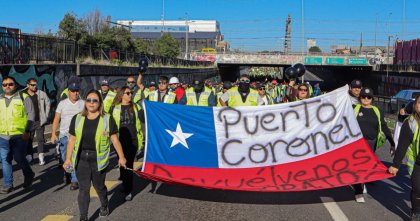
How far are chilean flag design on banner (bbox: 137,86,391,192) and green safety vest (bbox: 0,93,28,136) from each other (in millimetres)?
2026

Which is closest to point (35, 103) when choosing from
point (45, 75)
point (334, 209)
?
point (334, 209)

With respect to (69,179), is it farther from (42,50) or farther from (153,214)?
(42,50)

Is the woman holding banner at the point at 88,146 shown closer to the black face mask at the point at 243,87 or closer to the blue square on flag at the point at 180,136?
the blue square on flag at the point at 180,136

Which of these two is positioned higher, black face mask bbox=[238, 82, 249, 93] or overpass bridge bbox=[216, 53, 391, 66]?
overpass bridge bbox=[216, 53, 391, 66]

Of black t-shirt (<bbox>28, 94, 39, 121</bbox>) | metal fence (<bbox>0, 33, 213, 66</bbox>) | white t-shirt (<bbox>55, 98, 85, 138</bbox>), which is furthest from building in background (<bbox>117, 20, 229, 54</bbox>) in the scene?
white t-shirt (<bbox>55, 98, 85, 138</bbox>)

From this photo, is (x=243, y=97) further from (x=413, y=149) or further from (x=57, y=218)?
(x=57, y=218)

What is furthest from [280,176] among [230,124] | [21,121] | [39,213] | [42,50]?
[42,50]

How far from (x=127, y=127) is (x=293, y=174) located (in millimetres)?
2506

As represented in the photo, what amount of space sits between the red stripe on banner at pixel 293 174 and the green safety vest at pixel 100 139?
0.87 m

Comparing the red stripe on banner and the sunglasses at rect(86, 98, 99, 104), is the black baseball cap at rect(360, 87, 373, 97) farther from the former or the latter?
the sunglasses at rect(86, 98, 99, 104)

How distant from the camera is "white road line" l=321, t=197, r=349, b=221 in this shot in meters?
6.14

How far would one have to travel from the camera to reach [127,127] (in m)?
7.13

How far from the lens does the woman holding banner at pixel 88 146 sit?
5.70m

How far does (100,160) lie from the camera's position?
5.75m
